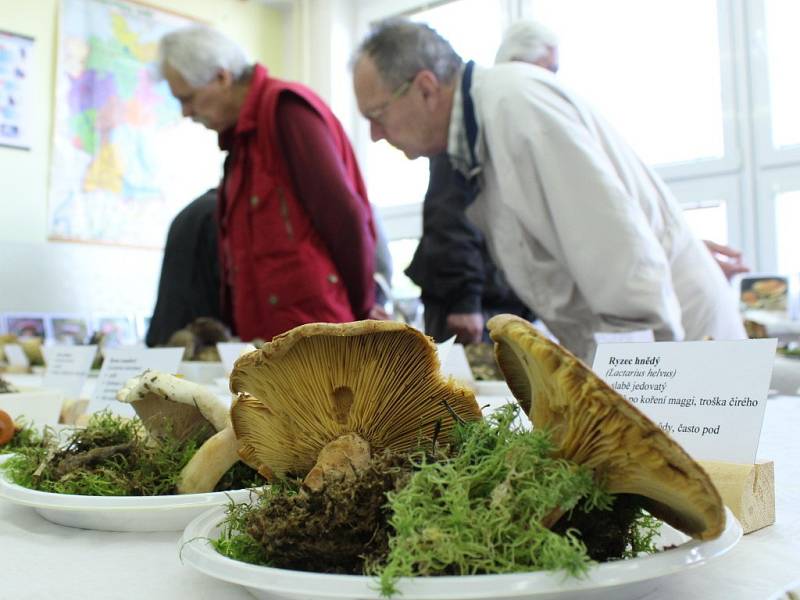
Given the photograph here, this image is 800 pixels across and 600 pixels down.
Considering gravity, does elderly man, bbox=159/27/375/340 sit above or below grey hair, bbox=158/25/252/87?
below

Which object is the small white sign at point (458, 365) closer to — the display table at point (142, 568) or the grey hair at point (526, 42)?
the display table at point (142, 568)

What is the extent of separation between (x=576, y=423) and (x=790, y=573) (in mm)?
184

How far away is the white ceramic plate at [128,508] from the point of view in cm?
52

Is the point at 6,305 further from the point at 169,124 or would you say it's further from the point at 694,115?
the point at 694,115

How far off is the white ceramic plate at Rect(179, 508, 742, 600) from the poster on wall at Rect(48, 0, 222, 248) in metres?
3.61

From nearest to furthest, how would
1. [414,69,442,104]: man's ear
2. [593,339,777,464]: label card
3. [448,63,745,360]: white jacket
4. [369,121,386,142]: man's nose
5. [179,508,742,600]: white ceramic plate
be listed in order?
[179,508,742,600]: white ceramic plate
[593,339,777,464]: label card
[448,63,745,360]: white jacket
[414,69,442,104]: man's ear
[369,121,386,142]: man's nose

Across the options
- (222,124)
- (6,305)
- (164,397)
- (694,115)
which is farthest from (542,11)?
(164,397)

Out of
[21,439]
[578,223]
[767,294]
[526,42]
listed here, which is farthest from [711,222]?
[21,439]

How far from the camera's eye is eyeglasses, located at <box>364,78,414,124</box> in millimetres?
1773

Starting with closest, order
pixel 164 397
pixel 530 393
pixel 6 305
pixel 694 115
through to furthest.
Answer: pixel 530 393, pixel 164 397, pixel 694 115, pixel 6 305

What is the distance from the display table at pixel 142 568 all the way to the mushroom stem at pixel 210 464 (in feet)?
0.13

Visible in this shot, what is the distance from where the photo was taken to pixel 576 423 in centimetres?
39

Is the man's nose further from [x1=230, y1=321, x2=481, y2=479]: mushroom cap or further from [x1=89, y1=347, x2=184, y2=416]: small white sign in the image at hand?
[x1=230, y1=321, x2=481, y2=479]: mushroom cap

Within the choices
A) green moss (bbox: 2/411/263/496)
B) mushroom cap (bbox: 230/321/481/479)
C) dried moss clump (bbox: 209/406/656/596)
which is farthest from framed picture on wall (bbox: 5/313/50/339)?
dried moss clump (bbox: 209/406/656/596)
